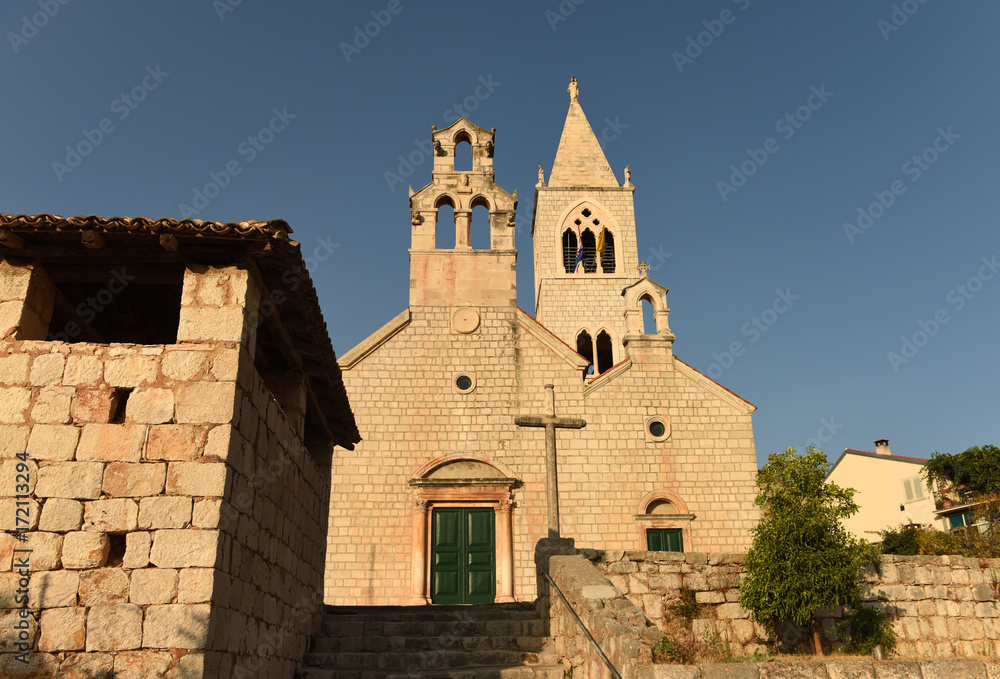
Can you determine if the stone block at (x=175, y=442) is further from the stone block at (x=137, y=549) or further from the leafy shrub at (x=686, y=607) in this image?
the leafy shrub at (x=686, y=607)

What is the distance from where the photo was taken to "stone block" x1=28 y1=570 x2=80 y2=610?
17.7 feet

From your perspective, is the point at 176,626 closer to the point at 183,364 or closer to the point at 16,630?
the point at 16,630

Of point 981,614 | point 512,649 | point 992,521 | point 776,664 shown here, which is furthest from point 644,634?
point 992,521

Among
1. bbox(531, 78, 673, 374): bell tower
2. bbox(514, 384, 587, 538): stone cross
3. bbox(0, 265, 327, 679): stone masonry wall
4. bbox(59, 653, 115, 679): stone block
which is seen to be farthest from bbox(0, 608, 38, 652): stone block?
bbox(531, 78, 673, 374): bell tower

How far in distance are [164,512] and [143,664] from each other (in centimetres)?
108

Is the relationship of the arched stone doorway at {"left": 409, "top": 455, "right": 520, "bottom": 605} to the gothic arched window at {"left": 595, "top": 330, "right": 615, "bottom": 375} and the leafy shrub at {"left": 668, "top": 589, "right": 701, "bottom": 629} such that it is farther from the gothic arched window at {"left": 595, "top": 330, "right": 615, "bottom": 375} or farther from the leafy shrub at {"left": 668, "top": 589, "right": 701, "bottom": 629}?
the gothic arched window at {"left": 595, "top": 330, "right": 615, "bottom": 375}

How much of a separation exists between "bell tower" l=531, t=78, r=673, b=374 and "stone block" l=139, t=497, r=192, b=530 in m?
24.4

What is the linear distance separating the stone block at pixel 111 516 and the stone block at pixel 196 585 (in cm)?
58

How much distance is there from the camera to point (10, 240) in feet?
20.3

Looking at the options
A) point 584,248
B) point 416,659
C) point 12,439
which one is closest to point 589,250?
point 584,248

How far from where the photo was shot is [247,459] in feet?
21.0

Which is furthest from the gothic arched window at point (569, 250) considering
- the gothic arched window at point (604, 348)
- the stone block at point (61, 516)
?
the stone block at point (61, 516)

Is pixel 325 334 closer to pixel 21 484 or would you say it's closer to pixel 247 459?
pixel 247 459

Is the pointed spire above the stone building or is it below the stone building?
above
